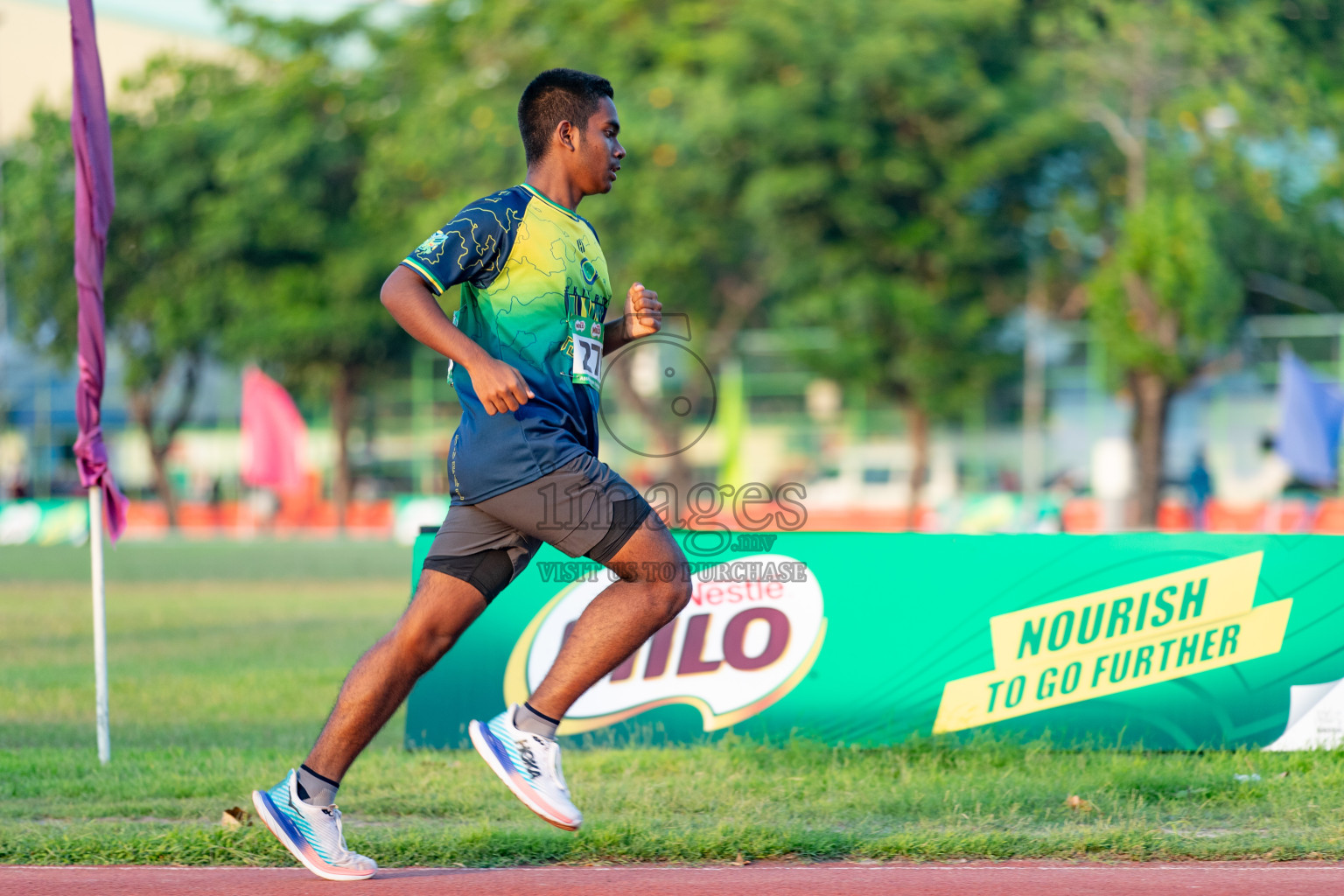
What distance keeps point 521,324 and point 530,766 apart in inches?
47.8

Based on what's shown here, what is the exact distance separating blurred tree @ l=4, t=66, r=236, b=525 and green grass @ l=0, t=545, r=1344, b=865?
30.0 m

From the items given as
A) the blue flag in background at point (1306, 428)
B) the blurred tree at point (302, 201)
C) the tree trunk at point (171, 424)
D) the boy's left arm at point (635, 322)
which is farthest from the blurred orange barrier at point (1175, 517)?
the boy's left arm at point (635, 322)

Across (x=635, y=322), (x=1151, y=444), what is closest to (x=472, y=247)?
(x=635, y=322)

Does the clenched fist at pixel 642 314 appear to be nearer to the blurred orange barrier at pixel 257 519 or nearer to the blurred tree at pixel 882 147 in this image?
the blurred tree at pixel 882 147

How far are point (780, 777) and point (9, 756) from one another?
3434 millimetres

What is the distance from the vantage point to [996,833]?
A: 4.82 m

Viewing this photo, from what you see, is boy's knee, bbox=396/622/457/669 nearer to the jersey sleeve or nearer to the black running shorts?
the black running shorts

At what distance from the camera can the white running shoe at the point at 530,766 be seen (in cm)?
400

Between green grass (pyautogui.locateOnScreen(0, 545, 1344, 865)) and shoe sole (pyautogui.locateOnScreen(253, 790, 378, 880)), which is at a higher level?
shoe sole (pyautogui.locateOnScreen(253, 790, 378, 880))

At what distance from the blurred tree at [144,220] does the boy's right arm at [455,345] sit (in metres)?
34.0

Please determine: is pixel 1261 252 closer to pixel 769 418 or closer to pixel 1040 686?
pixel 769 418

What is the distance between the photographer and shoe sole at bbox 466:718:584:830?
3.99m

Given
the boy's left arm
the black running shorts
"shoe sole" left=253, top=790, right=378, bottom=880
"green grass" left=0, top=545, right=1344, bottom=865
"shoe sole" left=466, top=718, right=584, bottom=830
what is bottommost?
"green grass" left=0, top=545, right=1344, bottom=865

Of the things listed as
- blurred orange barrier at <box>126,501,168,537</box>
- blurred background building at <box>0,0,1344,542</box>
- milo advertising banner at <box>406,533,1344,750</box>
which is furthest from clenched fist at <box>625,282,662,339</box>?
blurred orange barrier at <box>126,501,168,537</box>
